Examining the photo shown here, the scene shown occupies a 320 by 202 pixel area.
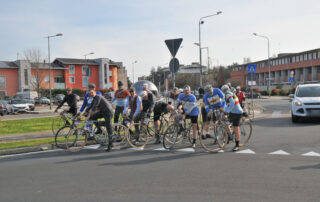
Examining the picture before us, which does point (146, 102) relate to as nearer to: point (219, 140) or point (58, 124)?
point (219, 140)

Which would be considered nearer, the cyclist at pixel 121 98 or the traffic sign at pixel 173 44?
the cyclist at pixel 121 98

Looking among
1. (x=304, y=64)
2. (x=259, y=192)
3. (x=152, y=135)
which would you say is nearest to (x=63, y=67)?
(x=304, y=64)

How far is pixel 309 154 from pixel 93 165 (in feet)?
16.4

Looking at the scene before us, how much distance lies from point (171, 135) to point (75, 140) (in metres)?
2.57

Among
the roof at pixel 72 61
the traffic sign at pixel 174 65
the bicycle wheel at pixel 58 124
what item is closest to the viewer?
the traffic sign at pixel 174 65

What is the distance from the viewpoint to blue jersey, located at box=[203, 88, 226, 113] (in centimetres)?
912

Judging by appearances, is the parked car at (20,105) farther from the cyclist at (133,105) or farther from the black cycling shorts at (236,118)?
the black cycling shorts at (236,118)

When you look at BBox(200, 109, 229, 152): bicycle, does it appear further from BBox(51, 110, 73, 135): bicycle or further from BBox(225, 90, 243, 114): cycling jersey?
BBox(51, 110, 73, 135): bicycle

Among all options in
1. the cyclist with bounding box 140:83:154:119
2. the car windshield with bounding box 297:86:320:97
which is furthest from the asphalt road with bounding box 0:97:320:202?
the car windshield with bounding box 297:86:320:97

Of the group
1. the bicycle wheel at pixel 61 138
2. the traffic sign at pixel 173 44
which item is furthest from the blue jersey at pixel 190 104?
the bicycle wheel at pixel 61 138

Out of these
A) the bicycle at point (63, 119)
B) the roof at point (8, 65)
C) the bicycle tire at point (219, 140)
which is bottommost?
the bicycle tire at point (219, 140)

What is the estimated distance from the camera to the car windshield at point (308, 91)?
1469cm

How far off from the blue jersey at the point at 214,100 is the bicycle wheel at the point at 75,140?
3.59 meters

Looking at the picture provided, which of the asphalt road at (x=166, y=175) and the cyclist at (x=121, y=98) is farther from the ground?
the cyclist at (x=121, y=98)
